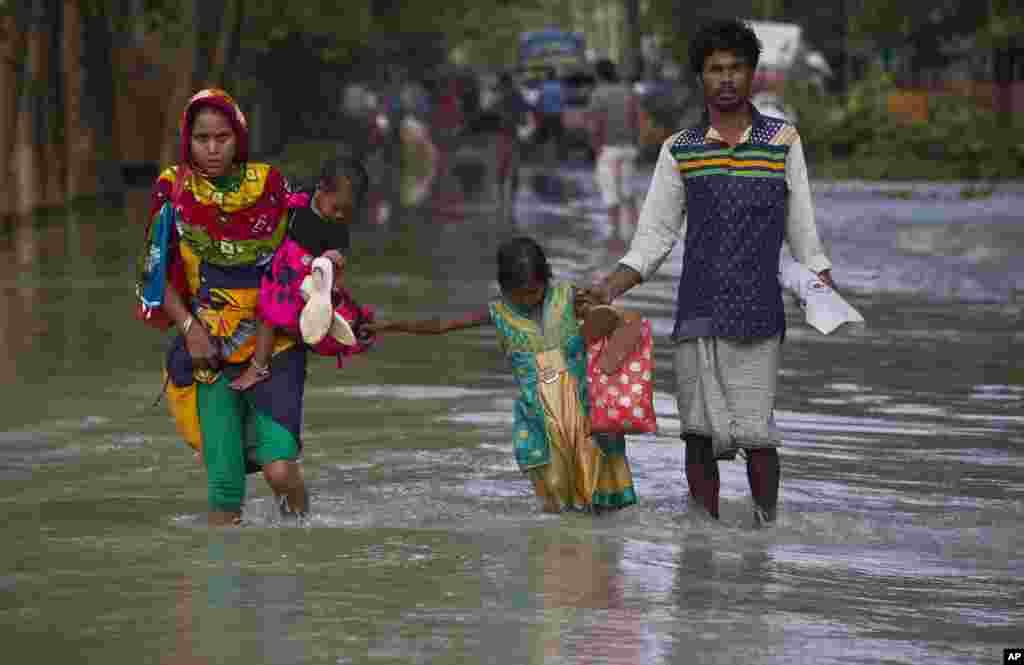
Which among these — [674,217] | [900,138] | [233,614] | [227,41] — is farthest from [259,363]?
[900,138]

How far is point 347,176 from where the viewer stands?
24.5 ft

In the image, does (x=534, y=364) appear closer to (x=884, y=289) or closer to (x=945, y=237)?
(x=884, y=289)

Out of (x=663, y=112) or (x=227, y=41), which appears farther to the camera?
(x=663, y=112)

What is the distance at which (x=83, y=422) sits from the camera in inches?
418

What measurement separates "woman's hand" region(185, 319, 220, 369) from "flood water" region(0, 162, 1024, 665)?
0.57 metres

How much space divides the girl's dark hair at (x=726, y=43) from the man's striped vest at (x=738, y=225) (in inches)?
8.2

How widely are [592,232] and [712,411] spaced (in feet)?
57.1

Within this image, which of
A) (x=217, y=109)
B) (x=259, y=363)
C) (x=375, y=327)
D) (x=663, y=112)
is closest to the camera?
(x=217, y=109)

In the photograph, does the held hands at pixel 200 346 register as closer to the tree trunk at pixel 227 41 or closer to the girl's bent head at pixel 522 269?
the girl's bent head at pixel 522 269

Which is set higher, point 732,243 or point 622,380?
point 732,243

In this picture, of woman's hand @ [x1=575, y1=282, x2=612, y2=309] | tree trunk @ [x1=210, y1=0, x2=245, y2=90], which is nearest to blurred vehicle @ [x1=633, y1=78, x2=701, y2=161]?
tree trunk @ [x1=210, y1=0, x2=245, y2=90]

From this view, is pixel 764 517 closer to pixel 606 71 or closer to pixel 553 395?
pixel 553 395

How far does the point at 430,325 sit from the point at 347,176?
670mm

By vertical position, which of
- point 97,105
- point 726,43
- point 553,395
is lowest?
point 553,395
